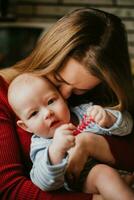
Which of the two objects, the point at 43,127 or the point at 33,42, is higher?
the point at 43,127

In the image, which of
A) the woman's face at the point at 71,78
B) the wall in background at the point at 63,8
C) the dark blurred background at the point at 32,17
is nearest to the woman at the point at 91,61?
the woman's face at the point at 71,78

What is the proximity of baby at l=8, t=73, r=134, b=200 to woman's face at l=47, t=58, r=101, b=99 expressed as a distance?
0.11ft

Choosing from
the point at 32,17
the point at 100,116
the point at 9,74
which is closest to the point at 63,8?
the point at 32,17

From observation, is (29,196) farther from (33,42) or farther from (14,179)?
(33,42)

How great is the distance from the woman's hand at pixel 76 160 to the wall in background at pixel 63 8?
7.00 ft

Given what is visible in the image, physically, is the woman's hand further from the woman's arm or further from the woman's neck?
the woman's neck

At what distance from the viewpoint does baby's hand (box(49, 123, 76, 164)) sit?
96cm

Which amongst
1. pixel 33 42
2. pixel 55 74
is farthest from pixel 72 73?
pixel 33 42

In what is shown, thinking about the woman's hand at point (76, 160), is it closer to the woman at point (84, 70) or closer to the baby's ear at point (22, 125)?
the woman at point (84, 70)

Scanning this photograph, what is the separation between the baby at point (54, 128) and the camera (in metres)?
0.99

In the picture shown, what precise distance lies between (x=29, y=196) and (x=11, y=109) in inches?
11.4

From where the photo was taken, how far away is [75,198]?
3.43ft

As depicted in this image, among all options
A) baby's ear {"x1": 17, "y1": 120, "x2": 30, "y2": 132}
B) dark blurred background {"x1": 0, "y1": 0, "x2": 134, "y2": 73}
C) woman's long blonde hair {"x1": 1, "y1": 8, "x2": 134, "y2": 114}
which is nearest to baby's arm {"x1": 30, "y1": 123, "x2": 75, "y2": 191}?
baby's ear {"x1": 17, "y1": 120, "x2": 30, "y2": 132}

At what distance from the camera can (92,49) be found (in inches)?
47.3
